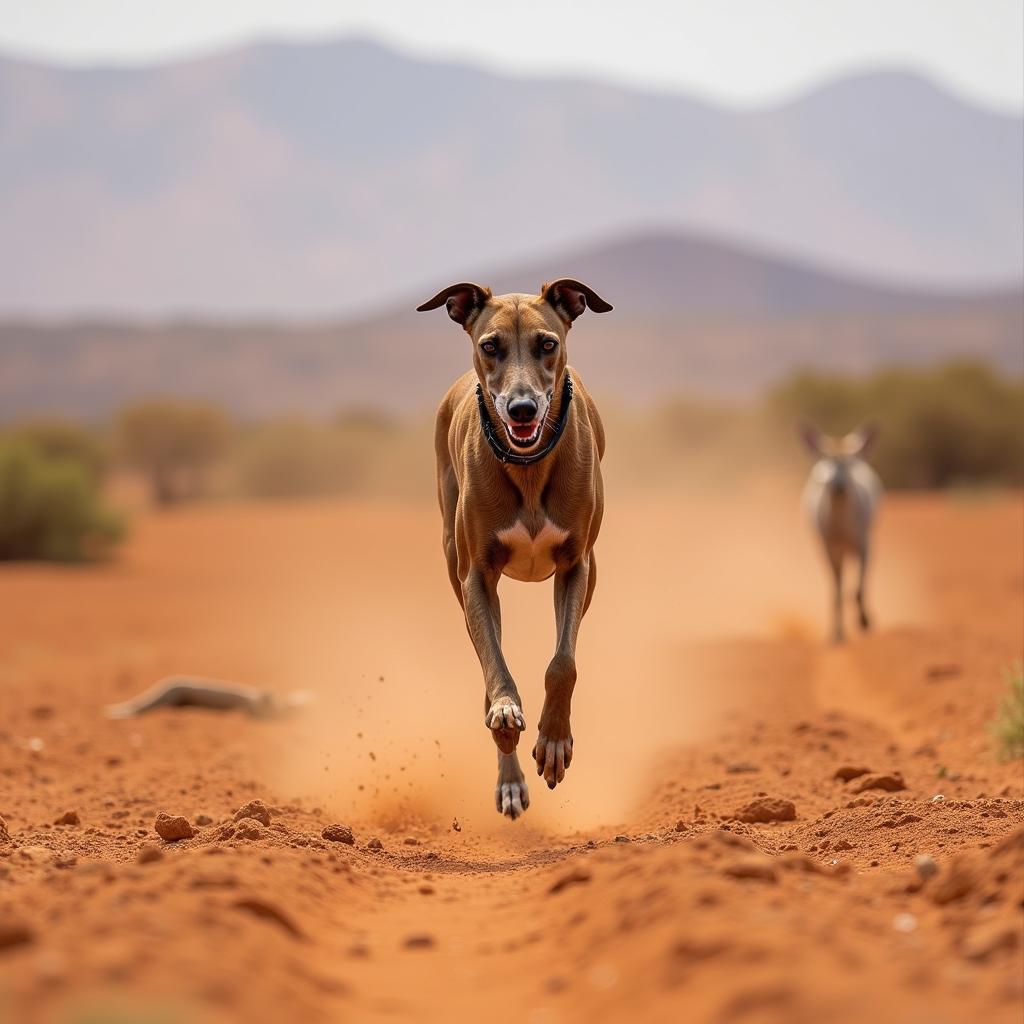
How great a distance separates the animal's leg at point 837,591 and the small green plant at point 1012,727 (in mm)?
7087

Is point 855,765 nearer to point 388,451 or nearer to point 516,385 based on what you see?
point 516,385

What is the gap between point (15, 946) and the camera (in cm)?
413

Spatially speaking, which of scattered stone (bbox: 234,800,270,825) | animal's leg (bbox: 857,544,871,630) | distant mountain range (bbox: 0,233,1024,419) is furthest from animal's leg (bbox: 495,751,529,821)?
distant mountain range (bbox: 0,233,1024,419)

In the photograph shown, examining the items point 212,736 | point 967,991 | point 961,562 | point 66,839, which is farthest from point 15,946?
point 961,562

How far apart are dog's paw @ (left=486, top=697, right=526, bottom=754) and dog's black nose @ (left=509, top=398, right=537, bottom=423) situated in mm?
1265

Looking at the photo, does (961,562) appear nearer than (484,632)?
No

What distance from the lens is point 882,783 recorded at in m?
8.80

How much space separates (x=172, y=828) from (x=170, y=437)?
172ft

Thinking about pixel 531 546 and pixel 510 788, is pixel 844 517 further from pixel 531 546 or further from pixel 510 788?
pixel 510 788

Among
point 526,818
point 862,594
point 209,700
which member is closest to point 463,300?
point 526,818

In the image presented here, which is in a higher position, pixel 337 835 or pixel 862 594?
pixel 862 594

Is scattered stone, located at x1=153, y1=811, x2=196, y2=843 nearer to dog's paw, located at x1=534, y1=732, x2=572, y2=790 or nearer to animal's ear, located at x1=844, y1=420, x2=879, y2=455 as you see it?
dog's paw, located at x1=534, y1=732, x2=572, y2=790

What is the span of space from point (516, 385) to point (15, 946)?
369 cm

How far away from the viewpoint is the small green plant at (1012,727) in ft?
32.7
